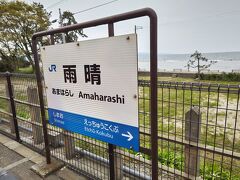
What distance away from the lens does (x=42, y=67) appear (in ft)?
7.05

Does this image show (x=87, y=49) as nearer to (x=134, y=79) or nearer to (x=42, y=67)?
(x=134, y=79)

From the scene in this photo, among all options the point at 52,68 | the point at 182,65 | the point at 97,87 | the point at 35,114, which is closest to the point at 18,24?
the point at 35,114

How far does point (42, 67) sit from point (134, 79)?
1.34 metres

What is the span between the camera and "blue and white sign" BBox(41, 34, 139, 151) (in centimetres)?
136

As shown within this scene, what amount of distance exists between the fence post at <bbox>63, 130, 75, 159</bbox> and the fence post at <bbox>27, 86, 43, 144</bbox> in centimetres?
72

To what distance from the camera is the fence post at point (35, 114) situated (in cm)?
273

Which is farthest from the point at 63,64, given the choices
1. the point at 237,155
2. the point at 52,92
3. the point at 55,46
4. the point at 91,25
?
the point at 237,155

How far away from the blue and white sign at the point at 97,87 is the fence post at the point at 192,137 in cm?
51

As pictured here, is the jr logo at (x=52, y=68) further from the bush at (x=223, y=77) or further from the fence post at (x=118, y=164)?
the bush at (x=223, y=77)

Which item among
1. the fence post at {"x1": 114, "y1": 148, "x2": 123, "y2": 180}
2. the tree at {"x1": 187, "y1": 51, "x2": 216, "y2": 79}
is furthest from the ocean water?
the tree at {"x1": 187, "y1": 51, "x2": 216, "y2": 79}

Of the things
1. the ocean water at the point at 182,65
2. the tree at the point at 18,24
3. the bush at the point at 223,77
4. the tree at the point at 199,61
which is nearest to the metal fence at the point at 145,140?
the ocean water at the point at 182,65

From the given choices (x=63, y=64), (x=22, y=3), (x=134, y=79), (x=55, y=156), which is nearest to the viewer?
(x=134, y=79)

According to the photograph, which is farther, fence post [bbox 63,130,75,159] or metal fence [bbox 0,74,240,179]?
fence post [bbox 63,130,75,159]

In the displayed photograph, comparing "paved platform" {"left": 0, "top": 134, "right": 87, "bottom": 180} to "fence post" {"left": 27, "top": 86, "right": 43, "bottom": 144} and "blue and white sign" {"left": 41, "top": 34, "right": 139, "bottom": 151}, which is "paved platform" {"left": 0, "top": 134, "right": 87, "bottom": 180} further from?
"blue and white sign" {"left": 41, "top": 34, "right": 139, "bottom": 151}
